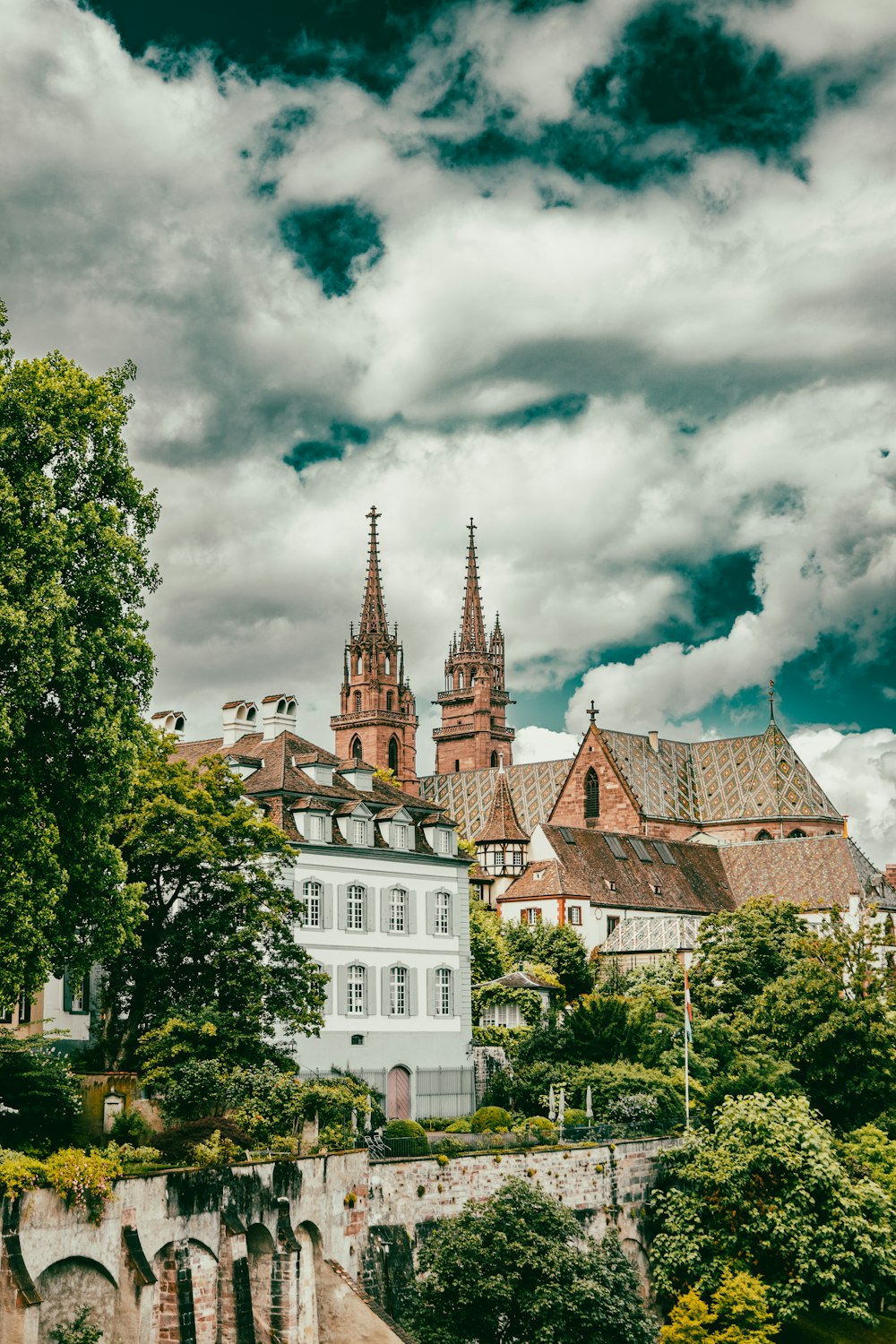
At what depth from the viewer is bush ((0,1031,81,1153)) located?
33.8 metres

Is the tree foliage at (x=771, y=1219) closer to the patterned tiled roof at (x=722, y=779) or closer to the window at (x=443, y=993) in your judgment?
the window at (x=443, y=993)

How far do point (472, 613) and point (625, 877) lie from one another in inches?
2877

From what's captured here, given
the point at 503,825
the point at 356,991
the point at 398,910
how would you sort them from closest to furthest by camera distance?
the point at 356,991, the point at 398,910, the point at 503,825

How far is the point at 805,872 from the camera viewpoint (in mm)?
104375

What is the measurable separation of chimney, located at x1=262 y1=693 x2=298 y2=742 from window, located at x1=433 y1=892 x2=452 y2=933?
8.86 meters

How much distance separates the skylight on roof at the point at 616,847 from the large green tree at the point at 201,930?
5576 centimetres

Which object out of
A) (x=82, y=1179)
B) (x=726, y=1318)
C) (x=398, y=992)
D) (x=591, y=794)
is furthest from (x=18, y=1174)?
(x=591, y=794)

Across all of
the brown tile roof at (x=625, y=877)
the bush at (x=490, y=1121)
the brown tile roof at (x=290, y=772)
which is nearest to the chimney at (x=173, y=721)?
the brown tile roof at (x=290, y=772)

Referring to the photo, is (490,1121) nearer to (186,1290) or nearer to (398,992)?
(398,992)

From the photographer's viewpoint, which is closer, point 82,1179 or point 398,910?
point 82,1179

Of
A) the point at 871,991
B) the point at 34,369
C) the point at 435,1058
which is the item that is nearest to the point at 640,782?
the point at 871,991

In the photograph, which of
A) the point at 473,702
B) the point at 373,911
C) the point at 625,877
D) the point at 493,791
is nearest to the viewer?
the point at 373,911

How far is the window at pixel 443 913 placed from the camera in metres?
61.6

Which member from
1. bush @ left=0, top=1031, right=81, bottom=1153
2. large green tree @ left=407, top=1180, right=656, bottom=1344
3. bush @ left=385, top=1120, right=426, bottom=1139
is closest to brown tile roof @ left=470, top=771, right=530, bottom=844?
A: bush @ left=385, top=1120, right=426, bottom=1139
